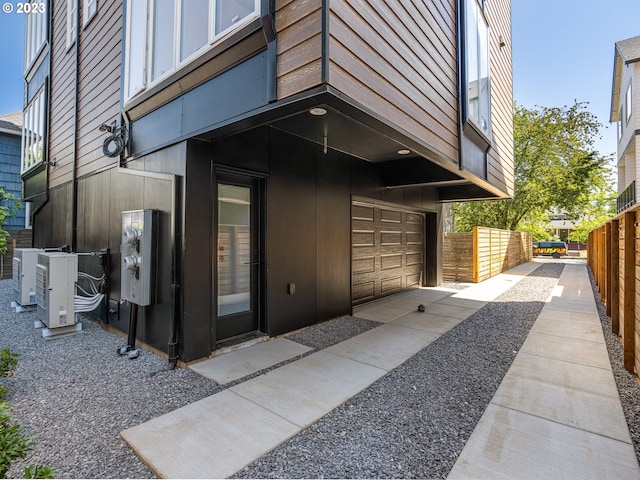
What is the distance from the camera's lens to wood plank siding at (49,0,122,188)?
4.79 m

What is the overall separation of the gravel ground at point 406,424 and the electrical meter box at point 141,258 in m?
2.39

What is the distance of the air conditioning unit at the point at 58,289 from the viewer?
4.32m

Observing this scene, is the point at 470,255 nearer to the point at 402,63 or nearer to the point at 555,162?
the point at 402,63

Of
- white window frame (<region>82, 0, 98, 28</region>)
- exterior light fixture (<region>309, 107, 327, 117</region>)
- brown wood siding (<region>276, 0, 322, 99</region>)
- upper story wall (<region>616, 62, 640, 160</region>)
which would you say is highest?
upper story wall (<region>616, 62, 640, 160</region>)

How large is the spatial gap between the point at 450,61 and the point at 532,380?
13.5 feet

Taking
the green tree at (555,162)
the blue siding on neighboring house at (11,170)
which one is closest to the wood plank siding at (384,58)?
the blue siding on neighboring house at (11,170)

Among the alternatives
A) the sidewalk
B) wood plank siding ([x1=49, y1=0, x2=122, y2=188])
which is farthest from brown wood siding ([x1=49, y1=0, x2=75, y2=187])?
the sidewalk

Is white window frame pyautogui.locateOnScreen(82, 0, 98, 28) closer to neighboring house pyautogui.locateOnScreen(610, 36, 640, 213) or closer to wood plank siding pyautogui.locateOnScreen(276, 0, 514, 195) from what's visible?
wood plank siding pyautogui.locateOnScreen(276, 0, 514, 195)

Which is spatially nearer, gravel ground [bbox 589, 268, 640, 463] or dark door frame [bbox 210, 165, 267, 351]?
gravel ground [bbox 589, 268, 640, 463]

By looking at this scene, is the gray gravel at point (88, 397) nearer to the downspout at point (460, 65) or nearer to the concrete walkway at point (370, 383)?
the concrete walkway at point (370, 383)

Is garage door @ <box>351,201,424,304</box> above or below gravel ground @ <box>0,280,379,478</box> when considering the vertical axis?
above

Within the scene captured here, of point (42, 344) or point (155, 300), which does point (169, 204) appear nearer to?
point (155, 300)

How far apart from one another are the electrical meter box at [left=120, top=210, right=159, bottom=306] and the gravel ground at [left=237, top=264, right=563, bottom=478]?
239 cm

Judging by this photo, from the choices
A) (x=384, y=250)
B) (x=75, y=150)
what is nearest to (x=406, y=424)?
(x=384, y=250)
